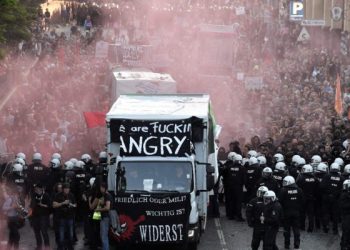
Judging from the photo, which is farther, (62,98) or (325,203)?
(62,98)

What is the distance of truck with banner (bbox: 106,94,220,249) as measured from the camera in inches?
796

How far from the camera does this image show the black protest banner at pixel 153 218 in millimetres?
20156

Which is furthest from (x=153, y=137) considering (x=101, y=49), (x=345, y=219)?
(x=101, y=49)

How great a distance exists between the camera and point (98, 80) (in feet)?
132

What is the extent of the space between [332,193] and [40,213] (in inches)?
249

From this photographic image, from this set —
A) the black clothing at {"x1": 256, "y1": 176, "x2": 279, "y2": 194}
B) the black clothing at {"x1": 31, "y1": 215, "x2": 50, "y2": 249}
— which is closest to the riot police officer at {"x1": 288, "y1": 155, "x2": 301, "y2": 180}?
the black clothing at {"x1": 256, "y1": 176, "x2": 279, "y2": 194}

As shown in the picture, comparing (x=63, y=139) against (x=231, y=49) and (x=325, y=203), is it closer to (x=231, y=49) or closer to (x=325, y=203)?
(x=325, y=203)

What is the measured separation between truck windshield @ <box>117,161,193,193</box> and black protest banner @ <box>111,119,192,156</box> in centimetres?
23

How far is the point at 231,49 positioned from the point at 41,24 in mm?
9549

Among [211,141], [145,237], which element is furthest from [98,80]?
[145,237]

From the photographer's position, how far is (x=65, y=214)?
20922mm

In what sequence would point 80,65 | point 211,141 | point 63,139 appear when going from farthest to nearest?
point 80,65, point 63,139, point 211,141

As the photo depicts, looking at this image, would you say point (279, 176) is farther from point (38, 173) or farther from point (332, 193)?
point (38, 173)

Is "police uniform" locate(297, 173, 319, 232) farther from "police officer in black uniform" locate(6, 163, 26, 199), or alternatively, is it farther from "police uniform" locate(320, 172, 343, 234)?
"police officer in black uniform" locate(6, 163, 26, 199)
